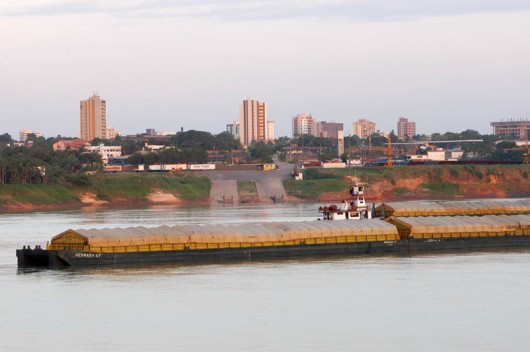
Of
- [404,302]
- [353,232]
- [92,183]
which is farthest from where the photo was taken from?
[92,183]

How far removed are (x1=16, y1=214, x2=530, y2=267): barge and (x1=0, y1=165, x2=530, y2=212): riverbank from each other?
64449mm

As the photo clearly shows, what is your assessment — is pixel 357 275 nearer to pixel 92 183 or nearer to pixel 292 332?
pixel 292 332

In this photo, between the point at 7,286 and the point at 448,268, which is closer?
the point at 7,286

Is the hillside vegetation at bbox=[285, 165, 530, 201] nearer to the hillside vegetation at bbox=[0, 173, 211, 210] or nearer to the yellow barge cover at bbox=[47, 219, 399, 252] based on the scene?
the hillside vegetation at bbox=[0, 173, 211, 210]

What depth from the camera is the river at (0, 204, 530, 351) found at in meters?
40.9

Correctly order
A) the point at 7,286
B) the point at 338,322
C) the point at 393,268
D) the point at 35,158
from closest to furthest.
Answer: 1. the point at 338,322
2. the point at 7,286
3. the point at 393,268
4. the point at 35,158

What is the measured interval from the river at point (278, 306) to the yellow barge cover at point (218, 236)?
187 cm

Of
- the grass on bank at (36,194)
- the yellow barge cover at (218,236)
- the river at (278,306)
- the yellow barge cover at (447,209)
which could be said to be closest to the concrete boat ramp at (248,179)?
the grass on bank at (36,194)

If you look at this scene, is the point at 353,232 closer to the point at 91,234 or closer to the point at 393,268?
the point at 393,268

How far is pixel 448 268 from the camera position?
60.9 metres

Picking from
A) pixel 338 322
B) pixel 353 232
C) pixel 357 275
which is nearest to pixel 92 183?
pixel 353 232

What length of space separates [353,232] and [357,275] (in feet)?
33.9

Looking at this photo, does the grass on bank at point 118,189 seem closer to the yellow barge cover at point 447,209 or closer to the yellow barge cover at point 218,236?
the yellow barge cover at point 447,209

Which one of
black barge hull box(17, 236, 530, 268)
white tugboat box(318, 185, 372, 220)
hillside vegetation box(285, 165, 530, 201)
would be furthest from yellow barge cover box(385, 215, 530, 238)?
hillside vegetation box(285, 165, 530, 201)
